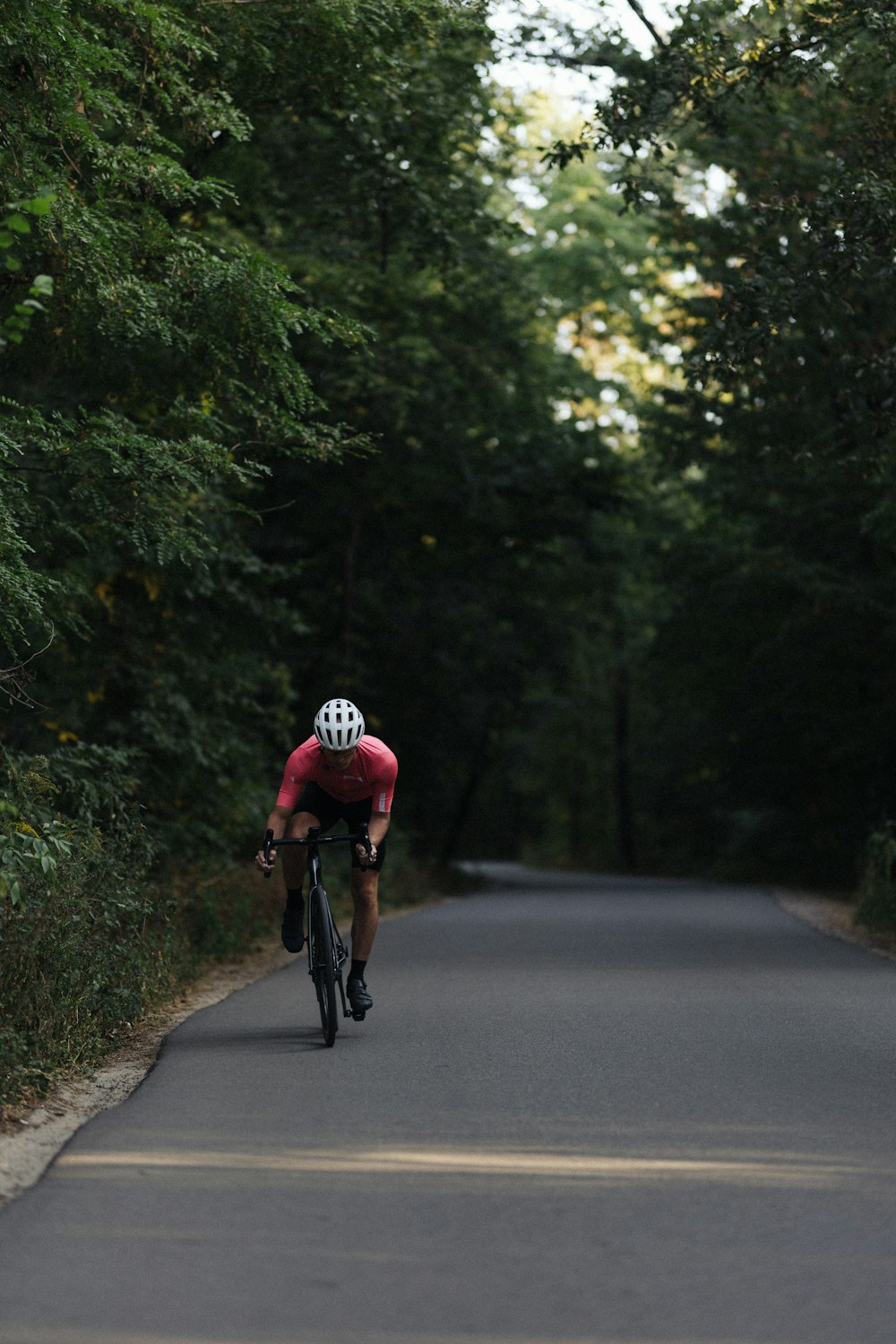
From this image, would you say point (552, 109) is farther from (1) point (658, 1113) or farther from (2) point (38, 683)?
(1) point (658, 1113)

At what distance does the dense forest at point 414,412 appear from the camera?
11586 mm

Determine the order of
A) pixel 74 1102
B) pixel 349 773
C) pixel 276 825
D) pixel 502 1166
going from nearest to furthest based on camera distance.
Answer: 1. pixel 502 1166
2. pixel 74 1102
3. pixel 276 825
4. pixel 349 773

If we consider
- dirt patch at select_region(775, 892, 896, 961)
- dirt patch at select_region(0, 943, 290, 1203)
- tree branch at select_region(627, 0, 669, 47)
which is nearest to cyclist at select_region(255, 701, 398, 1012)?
dirt patch at select_region(0, 943, 290, 1203)

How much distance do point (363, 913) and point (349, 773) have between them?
0.87 meters

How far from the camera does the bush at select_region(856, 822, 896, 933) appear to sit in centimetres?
1902

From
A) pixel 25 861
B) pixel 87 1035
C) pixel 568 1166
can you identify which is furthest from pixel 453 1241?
pixel 87 1035

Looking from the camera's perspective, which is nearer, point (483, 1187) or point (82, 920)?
point (483, 1187)

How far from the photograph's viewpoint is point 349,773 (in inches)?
403

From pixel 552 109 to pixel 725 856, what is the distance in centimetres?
2772

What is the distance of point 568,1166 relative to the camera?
6.57 meters

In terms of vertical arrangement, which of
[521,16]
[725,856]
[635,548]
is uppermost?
[521,16]

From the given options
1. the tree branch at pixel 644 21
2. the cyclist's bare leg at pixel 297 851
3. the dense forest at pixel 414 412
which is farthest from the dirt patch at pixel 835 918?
the tree branch at pixel 644 21

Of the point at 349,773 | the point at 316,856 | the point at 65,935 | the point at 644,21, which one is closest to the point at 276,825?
the point at 349,773

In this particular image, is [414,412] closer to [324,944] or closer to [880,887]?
[880,887]
